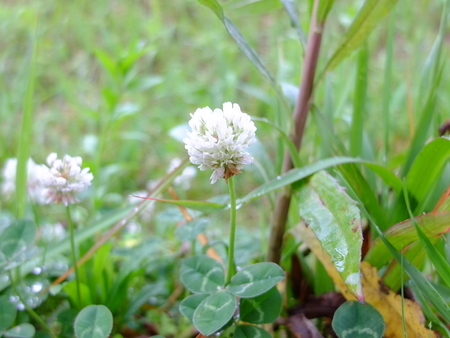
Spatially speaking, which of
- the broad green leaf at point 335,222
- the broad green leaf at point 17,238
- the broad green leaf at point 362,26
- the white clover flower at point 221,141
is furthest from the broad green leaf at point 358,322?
the broad green leaf at point 17,238

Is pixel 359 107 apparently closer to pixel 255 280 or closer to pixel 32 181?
pixel 255 280

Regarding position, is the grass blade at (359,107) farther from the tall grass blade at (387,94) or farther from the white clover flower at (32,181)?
the white clover flower at (32,181)

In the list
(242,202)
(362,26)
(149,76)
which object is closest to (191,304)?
(242,202)

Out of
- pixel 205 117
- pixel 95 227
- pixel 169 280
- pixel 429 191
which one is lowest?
pixel 169 280

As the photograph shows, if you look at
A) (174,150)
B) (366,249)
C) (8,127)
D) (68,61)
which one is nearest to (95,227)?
(366,249)

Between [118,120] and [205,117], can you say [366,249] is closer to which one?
[205,117]

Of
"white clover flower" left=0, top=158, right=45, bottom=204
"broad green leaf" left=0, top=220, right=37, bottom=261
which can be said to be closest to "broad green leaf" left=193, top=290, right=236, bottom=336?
"broad green leaf" left=0, top=220, right=37, bottom=261
